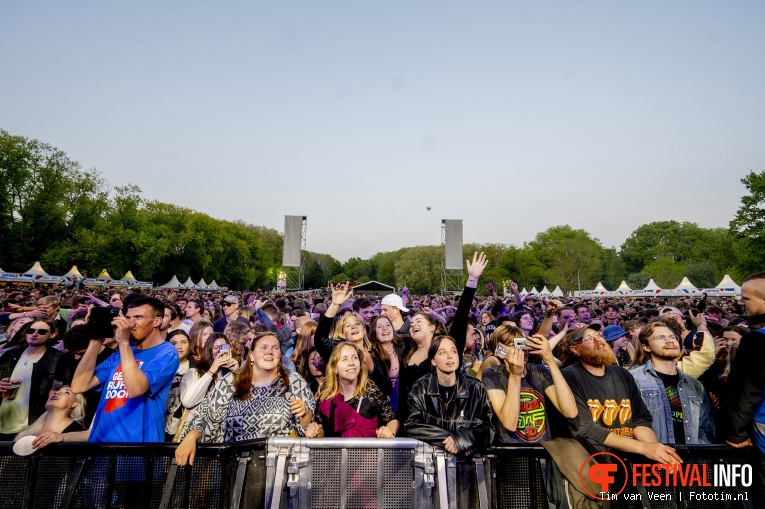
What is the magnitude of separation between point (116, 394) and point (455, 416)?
94.2 inches

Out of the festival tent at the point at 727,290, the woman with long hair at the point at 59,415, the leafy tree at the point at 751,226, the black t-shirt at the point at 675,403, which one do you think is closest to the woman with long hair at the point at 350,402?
the woman with long hair at the point at 59,415

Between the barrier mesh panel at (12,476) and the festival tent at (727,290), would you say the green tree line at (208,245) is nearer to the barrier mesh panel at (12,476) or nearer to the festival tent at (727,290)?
the festival tent at (727,290)

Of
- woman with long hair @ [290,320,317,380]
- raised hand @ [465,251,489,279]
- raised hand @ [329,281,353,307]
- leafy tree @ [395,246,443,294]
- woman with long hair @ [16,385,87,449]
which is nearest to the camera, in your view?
woman with long hair @ [16,385,87,449]

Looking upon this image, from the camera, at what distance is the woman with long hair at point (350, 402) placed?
3.23m

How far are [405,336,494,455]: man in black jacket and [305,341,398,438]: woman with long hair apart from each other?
300 mm

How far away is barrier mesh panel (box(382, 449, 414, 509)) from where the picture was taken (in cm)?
262

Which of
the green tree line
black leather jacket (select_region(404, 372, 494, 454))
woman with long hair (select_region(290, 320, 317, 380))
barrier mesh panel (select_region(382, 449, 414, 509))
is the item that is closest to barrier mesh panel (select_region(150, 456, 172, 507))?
barrier mesh panel (select_region(382, 449, 414, 509))

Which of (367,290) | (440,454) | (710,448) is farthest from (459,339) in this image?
(367,290)

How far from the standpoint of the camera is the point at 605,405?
308 centimetres

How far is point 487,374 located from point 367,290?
71144mm

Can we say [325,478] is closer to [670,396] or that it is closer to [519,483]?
[519,483]

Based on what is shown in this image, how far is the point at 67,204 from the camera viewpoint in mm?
43188

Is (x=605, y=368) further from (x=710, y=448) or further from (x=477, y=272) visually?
(x=477, y=272)

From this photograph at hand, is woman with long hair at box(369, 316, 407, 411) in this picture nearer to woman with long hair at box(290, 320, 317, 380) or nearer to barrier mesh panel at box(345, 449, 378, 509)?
woman with long hair at box(290, 320, 317, 380)
